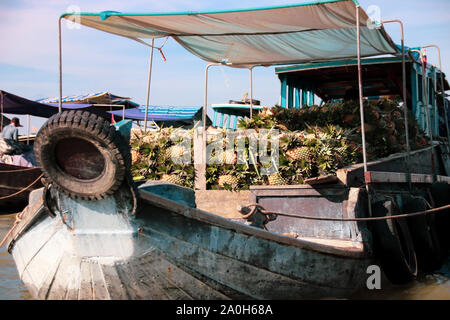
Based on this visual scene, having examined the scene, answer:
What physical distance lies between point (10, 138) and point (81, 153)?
9475 mm

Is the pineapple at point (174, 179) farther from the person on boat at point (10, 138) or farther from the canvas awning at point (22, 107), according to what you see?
the canvas awning at point (22, 107)

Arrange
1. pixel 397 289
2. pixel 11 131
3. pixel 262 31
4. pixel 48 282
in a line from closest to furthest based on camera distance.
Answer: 1. pixel 48 282
2. pixel 397 289
3. pixel 262 31
4. pixel 11 131

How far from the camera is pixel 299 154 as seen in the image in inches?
191

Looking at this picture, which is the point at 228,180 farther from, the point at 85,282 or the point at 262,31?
the point at 85,282

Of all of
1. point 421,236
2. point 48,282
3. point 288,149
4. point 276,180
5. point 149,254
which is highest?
point 288,149

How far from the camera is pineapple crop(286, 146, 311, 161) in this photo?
15.9 ft

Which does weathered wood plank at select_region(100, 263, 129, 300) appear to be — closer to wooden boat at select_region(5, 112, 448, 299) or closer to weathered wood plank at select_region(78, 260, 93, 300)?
wooden boat at select_region(5, 112, 448, 299)

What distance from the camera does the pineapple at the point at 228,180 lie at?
505cm

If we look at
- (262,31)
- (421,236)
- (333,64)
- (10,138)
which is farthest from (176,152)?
(10,138)

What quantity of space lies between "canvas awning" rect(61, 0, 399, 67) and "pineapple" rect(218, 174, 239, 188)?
1.76m

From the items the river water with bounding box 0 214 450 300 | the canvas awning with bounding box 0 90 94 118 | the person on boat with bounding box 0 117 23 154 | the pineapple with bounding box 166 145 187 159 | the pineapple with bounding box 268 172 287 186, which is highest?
the canvas awning with bounding box 0 90 94 118

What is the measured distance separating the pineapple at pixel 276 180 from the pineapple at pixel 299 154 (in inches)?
9.4

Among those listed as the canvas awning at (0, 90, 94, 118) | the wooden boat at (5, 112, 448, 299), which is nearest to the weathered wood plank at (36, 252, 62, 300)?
the wooden boat at (5, 112, 448, 299)
